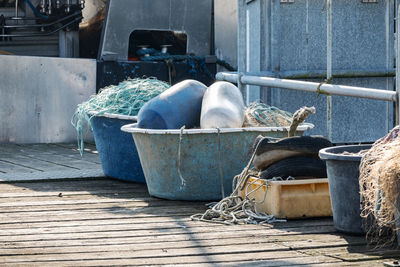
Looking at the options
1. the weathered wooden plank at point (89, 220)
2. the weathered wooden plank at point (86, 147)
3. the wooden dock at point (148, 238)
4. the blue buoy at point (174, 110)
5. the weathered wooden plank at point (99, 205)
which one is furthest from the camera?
the weathered wooden plank at point (86, 147)

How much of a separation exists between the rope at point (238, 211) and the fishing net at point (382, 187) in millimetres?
834

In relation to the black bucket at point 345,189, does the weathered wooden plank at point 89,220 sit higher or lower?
lower

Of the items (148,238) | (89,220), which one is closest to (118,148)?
→ (89,220)

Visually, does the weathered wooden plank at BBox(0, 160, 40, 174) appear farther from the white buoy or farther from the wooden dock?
the white buoy

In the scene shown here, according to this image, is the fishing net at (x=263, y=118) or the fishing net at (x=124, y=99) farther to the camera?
the fishing net at (x=124, y=99)

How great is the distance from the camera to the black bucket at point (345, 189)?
13.4 feet

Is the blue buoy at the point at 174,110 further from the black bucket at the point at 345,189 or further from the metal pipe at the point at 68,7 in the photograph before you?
the metal pipe at the point at 68,7

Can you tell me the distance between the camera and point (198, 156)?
5.36 m

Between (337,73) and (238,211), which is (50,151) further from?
(238,211)

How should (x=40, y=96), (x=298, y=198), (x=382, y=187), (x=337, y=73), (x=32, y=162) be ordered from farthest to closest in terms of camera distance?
(x=40, y=96) < (x=32, y=162) < (x=337, y=73) < (x=298, y=198) < (x=382, y=187)

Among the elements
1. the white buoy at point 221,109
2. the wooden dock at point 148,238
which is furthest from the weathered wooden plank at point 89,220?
the white buoy at point 221,109

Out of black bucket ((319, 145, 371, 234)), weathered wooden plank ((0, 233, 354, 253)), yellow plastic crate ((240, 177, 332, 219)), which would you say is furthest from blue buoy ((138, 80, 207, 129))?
black bucket ((319, 145, 371, 234))

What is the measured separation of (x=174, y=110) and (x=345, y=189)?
173 cm

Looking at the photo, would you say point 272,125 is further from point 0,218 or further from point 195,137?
point 0,218
